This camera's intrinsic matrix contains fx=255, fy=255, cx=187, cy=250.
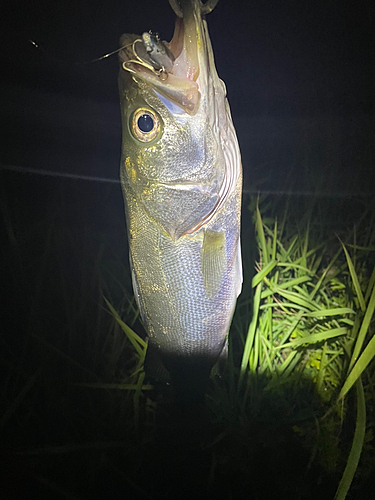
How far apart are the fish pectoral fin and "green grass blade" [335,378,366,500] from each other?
50cm

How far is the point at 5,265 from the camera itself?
30.6 inches

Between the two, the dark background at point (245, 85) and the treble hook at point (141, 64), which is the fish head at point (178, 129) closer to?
the treble hook at point (141, 64)

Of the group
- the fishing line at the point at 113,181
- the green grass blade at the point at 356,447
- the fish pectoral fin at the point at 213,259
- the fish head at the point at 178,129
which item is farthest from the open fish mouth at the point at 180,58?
the green grass blade at the point at 356,447

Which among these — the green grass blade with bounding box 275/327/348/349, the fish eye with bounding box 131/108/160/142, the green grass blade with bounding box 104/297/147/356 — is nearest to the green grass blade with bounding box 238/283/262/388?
the green grass blade with bounding box 275/327/348/349

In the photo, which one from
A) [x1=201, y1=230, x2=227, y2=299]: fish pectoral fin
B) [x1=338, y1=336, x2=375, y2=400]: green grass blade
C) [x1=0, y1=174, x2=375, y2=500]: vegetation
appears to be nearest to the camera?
[x1=201, y1=230, x2=227, y2=299]: fish pectoral fin

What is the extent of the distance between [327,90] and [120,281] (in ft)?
2.80

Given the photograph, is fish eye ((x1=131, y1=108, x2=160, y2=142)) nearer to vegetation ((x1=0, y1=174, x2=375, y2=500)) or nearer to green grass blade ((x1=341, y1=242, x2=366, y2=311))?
vegetation ((x1=0, y1=174, x2=375, y2=500))

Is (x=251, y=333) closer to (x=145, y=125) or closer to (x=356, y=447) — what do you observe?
(x=356, y=447)

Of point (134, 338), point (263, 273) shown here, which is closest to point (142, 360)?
point (134, 338)

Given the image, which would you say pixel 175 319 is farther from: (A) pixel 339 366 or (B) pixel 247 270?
(A) pixel 339 366

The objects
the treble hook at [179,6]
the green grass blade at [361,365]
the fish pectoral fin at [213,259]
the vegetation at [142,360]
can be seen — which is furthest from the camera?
the vegetation at [142,360]

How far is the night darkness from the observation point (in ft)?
2.15

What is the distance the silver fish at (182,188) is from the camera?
411 mm

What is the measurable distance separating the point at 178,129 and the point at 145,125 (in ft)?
0.21
